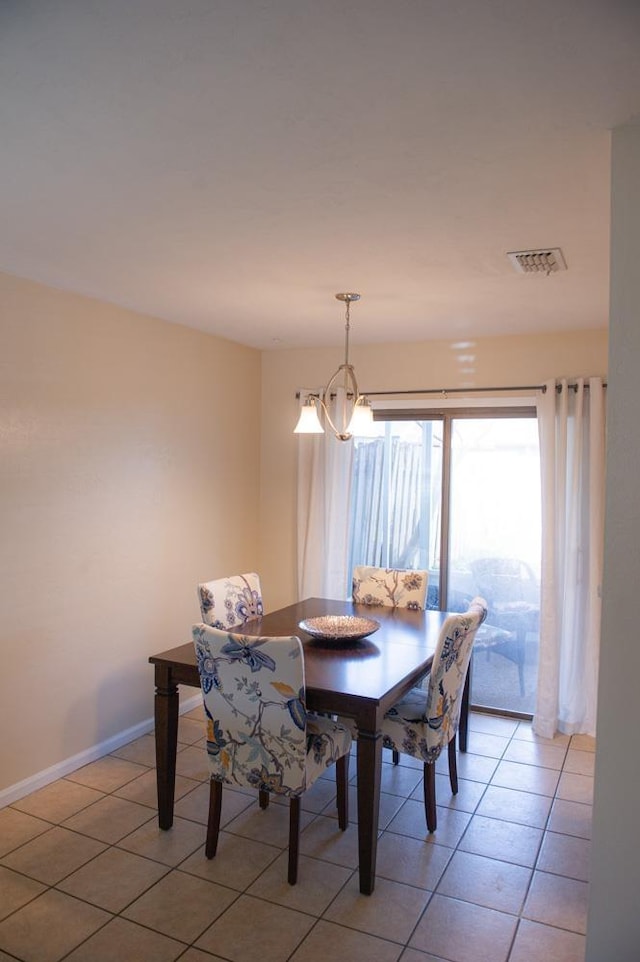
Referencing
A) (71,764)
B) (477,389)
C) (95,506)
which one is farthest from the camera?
(477,389)

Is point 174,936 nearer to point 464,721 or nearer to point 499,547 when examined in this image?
point 464,721

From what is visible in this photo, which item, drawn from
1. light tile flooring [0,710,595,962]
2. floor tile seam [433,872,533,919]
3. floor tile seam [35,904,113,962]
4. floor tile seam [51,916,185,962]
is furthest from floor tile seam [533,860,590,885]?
floor tile seam [35,904,113,962]

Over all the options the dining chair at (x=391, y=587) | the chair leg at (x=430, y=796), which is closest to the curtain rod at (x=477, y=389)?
the dining chair at (x=391, y=587)

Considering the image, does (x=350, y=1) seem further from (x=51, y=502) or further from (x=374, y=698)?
(x=51, y=502)

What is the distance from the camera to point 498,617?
4.58 m

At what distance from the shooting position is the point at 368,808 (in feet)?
8.40

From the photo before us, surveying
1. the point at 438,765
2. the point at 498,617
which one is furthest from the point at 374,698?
the point at 498,617

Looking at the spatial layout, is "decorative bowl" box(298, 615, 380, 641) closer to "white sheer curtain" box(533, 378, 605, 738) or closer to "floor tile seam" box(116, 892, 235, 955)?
"floor tile seam" box(116, 892, 235, 955)

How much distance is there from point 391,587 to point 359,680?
4.88 feet

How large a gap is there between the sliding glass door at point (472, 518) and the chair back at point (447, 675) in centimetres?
153

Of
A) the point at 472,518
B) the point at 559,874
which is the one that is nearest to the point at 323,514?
the point at 472,518

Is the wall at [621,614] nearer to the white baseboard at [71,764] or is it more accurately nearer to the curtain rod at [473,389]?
the curtain rod at [473,389]

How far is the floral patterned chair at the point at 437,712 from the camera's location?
9.45 feet

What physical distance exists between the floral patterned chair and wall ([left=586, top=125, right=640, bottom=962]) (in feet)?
3.49
